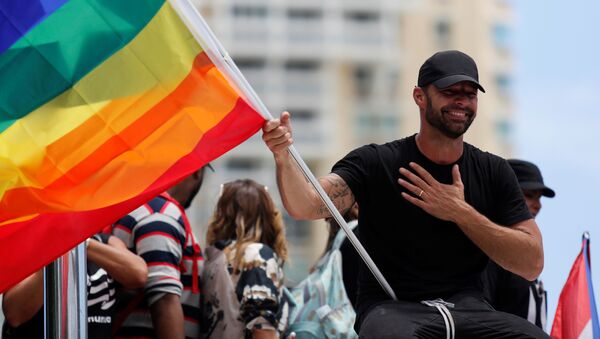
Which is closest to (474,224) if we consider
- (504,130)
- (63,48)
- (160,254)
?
(160,254)

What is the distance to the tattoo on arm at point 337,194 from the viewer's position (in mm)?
7586

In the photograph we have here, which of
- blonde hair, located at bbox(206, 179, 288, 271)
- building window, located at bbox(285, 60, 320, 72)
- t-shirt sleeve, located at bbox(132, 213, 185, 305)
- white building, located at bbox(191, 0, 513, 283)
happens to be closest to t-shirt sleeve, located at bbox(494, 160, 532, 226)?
blonde hair, located at bbox(206, 179, 288, 271)

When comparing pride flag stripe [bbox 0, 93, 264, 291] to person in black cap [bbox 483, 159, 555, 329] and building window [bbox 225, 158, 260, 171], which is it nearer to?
person in black cap [bbox 483, 159, 555, 329]

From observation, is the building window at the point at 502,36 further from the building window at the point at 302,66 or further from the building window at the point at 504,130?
the building window at the point at 302,66

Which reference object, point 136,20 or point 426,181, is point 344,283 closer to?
point 426,181

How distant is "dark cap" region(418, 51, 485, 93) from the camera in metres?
7.54

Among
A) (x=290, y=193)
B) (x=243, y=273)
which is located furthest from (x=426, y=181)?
(x=243, y=273)

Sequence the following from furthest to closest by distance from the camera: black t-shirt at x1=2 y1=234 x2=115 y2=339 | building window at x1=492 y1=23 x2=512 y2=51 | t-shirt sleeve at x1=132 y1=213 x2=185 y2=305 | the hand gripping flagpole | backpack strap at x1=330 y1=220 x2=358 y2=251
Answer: building window at x1=492 y1=23 x2=512 y2=51 → backpack strap at x1=330 y1=220 x2=358 y2=251 → t-shirt sleeve at x1=132 y1=213 x2=185 y2=305 → black t-shirt at x1=2 y1=234 x2=115 y2=339 → the hand gripping flagpole

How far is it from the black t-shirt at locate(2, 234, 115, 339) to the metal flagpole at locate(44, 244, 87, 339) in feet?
1.89

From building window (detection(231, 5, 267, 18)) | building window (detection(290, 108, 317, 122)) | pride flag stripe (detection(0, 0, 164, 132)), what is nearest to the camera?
pride flag stripe (detection(0, 0, 164, 132))

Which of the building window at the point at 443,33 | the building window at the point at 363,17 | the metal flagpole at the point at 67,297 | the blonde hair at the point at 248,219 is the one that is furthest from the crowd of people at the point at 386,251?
the building window at the point at 443,33

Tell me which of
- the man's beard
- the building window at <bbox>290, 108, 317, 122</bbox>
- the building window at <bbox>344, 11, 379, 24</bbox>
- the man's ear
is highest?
the building window at <bbox>344, 11, 379, 24</bbox>

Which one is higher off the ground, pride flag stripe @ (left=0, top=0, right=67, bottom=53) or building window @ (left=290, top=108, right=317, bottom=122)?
building window @ (left=290, top=108, right=317, bottom=122)

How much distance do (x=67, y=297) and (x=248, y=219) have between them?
1753 millimetres
